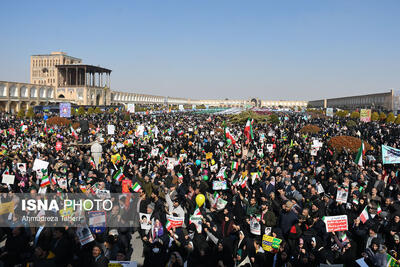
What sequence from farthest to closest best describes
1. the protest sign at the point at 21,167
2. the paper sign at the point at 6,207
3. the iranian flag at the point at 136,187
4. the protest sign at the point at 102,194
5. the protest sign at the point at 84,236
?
the protest sign at the point at 21,167 → the iranian flag at the point at 136,187 → the protest sign at the point at 102,194 → the paper sign at the point at 6,207 → the protest sign at the point at 84,236

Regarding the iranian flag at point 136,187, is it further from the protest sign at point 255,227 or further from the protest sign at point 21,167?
the protest sign at point 21,167

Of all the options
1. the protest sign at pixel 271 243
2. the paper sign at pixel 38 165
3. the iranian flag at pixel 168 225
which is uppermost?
the paper sign at pixel 38 165

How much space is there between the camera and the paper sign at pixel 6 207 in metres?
6.74

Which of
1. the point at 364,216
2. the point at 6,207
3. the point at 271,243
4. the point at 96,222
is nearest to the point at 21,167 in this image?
the point at 6,207

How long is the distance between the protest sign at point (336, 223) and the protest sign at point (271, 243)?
34.3 inches

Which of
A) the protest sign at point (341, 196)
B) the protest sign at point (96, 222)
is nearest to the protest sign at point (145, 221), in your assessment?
the protest sign at point (96, 222)

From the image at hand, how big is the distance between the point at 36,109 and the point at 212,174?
48.2 metres

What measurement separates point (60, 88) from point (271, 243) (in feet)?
255

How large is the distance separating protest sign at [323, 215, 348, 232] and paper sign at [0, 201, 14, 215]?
19.6 feet

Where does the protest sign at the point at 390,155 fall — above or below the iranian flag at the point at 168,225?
above

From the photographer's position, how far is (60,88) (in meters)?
75.6

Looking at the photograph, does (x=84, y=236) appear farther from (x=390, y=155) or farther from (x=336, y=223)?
(x=390, y=155)

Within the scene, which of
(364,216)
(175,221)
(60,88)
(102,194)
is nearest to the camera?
(175,221)

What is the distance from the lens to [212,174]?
11.0 m
